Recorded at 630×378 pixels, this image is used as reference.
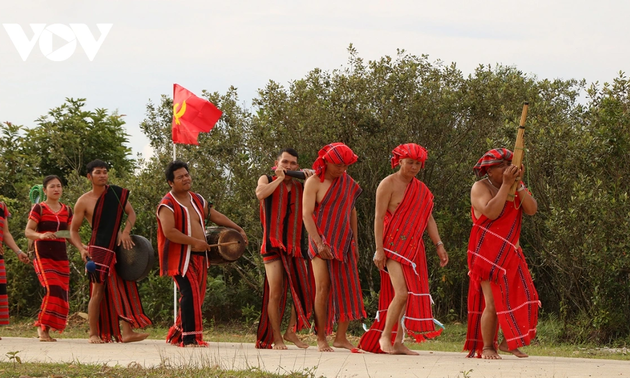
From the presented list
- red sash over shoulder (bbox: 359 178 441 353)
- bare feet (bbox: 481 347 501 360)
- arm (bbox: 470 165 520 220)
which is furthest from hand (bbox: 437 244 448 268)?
bare feet (bbox: 481 347 501 360)

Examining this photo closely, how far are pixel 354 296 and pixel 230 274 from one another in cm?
622

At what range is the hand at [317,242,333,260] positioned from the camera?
29.0 ft

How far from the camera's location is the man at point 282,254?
9.36 metres

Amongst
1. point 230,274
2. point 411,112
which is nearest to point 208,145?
point 230,274

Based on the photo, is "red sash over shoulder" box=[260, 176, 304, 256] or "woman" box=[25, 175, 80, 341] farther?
"woman" box=[25, 175, 80, 341]

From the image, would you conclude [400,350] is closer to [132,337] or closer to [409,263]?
[409,263]

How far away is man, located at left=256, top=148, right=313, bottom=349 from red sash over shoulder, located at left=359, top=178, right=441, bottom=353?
1.05m

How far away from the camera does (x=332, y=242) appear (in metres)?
8.99

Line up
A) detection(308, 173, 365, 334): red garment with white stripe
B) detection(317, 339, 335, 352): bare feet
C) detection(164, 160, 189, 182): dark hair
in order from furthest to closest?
detection(164, 160, 189, 182): dark hair < detection(308, 173, 365, 334): red garment with white stripe < detection(317, 339, 335, 352): bare feet

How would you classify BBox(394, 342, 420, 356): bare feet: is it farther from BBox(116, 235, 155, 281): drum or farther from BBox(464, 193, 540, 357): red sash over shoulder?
BBox(116, 235, 155, 281): drum

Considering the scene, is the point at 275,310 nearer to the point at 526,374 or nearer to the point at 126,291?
the point at 126,291

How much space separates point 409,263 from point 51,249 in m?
4.90

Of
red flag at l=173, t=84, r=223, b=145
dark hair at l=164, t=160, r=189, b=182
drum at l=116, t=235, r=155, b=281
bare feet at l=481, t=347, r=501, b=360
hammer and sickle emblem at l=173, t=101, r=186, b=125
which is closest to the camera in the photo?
bare feet at l=481, t=347, r=501, b=360

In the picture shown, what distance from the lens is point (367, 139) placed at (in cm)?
1348
